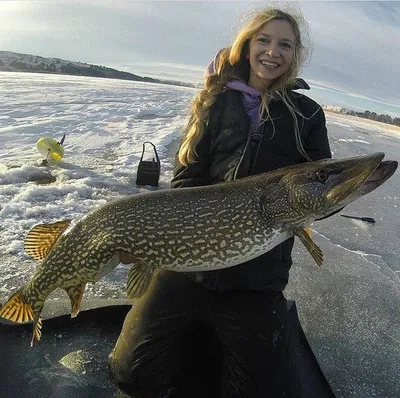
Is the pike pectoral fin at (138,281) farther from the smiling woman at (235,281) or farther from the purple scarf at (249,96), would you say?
the purple scarf at (249,96)

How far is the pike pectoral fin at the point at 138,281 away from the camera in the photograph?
2389 millimetres

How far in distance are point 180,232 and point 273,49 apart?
4.27 ft

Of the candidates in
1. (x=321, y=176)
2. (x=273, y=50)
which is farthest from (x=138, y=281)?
(x=273, y=50)

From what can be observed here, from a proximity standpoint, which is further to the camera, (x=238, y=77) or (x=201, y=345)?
(x=238, y=77)

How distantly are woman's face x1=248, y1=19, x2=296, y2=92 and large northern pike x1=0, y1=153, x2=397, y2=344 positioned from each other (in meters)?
0.77

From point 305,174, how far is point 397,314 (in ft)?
5.71

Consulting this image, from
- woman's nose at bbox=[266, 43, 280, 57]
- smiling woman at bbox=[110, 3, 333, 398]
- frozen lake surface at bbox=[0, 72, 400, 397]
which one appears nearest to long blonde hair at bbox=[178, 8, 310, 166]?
smiling woman at bbox=[110, 3, 333, 398]

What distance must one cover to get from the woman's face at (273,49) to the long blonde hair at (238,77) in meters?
0.03

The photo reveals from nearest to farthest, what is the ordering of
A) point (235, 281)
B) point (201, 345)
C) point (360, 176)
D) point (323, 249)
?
point (360, 176), point (235, 281), point (201, 345), point (323, 249)

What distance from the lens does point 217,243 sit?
7.55 ft

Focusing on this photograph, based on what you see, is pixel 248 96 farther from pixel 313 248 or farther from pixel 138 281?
pixel 138 281

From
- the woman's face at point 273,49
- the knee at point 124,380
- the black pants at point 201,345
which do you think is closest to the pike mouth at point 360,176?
the black pants at point 201,345

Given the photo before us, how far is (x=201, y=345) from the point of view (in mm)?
2637

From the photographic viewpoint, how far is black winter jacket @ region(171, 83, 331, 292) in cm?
253
